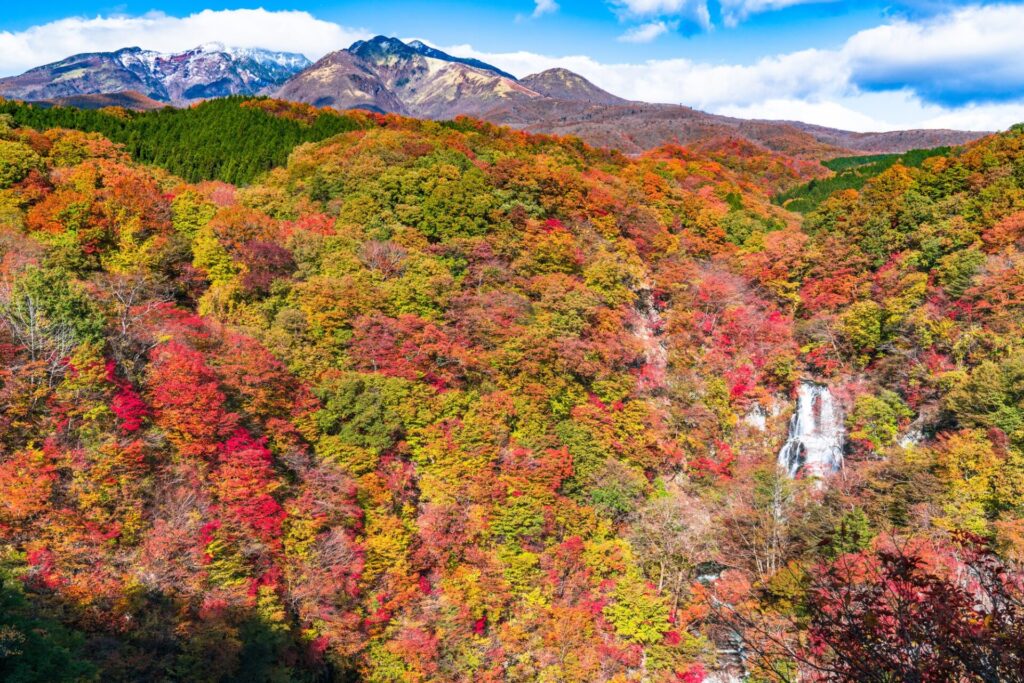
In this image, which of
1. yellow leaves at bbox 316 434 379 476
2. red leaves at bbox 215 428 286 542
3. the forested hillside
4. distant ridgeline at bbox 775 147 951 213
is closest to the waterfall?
the forested hillside

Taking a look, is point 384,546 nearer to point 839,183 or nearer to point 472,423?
point 472,423

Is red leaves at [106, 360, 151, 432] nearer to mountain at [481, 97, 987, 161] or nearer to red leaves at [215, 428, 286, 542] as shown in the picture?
red leaves at [215, 428, 286, 542]

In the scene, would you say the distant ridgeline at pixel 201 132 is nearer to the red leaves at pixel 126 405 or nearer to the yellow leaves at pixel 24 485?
the red leaves at pixel 126 405

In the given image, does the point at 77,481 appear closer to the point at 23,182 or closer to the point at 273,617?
the point at 273,617

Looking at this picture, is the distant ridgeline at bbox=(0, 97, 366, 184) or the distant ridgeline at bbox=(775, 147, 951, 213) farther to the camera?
the distant ridgeline at bbox=(775, 147, 951, 213)

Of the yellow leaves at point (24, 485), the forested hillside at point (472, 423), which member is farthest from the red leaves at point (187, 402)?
the yellow leaves at point (24, 485)
